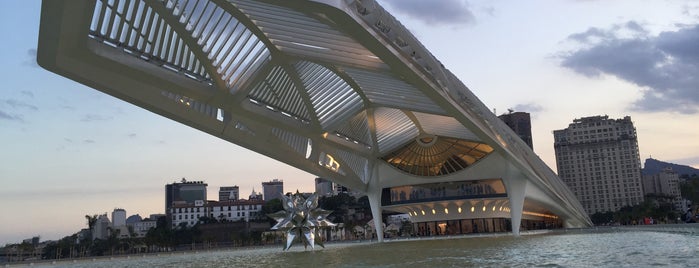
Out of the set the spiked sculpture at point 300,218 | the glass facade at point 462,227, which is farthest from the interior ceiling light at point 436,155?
the spiked sculpture at point 300,218

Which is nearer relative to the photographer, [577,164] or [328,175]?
[328,175]

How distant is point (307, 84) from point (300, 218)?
7346 mm

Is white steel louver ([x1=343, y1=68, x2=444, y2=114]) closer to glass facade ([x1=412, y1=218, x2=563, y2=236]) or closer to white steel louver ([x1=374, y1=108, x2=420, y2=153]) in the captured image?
white steel louver ([x1=374, y1=108, x2=420, y2=153])

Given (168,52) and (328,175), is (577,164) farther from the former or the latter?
(168,52)

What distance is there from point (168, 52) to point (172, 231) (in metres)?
77.8

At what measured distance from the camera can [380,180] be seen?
57375mm

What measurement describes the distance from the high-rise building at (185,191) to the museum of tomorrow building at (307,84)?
123787 millimetres

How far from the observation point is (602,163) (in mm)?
152125

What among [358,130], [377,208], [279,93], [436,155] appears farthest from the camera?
[377,208]

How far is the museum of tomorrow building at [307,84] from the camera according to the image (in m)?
21.0

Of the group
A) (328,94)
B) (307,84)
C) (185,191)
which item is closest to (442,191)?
(328,94)

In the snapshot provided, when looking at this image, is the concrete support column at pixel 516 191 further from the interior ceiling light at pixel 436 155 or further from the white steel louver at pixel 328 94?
the white steel louver at pixel 328 94

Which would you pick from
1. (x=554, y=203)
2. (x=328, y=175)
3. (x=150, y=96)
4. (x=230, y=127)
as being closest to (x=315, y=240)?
(x=230, y=127)

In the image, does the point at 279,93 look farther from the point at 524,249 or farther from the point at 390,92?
the point at 524,249
